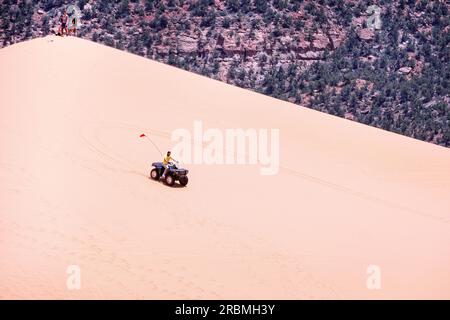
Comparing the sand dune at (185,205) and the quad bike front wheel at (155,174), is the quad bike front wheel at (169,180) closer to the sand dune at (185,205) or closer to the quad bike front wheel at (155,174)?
the sand dune at (185,205)

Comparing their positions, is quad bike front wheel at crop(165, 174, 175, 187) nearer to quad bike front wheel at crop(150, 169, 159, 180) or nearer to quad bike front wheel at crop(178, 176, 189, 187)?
quad bike front wheel at crop(178, 176, 189, 187)

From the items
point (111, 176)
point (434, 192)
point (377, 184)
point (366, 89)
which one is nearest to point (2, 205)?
point (111, 176)

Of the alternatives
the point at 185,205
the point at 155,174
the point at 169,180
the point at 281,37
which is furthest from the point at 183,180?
the point at 281,37

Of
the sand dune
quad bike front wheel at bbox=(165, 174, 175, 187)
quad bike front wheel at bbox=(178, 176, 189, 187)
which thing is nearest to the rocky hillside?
the sand dune

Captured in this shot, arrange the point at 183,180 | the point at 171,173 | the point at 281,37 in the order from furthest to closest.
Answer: the point at 281,37 → the point at 183,180 → the point at 171,173

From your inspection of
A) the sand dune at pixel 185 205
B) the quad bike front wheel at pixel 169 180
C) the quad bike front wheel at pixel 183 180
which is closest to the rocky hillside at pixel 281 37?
the sand dune at pixel 185 205

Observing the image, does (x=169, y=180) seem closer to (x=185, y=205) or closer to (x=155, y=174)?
(x=155, y=174)
